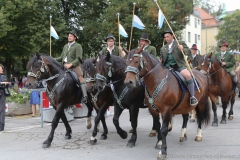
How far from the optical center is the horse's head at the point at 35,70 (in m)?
6.88

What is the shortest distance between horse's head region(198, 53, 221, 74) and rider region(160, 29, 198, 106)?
3454 mm

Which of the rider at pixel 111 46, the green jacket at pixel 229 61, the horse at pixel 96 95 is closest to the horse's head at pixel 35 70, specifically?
the horse at pixel 96 95

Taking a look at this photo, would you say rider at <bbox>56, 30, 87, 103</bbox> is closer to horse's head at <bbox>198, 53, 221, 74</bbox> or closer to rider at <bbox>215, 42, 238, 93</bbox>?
horse's head at <bbox>198, 53, 221, 74</bbox>

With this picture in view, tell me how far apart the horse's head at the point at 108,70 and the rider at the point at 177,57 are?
1061 millimetres

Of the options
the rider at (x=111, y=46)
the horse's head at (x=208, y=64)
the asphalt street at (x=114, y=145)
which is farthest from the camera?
the horse's head at (x=208, y=64)

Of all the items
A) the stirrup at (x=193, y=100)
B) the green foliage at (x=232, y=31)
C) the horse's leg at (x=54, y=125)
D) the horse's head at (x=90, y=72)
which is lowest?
the horse's leg at (x=54, y=125)

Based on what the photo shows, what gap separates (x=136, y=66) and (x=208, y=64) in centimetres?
501

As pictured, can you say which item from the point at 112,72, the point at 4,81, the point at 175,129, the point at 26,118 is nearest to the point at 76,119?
the point at 26,118

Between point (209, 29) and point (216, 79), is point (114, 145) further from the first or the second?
point (209, 29)

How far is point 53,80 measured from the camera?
7410 millimetres

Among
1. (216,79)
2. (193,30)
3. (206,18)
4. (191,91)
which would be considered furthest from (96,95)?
(206,18)

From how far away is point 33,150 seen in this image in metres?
6.83

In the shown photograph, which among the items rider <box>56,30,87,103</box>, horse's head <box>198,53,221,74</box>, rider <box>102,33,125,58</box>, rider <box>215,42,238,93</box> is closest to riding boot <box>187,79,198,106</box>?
rider <box>102,33,125,58</box>

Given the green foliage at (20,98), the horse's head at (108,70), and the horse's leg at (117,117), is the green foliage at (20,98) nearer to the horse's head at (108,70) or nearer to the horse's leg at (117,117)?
the horse's leg at (117,117)
